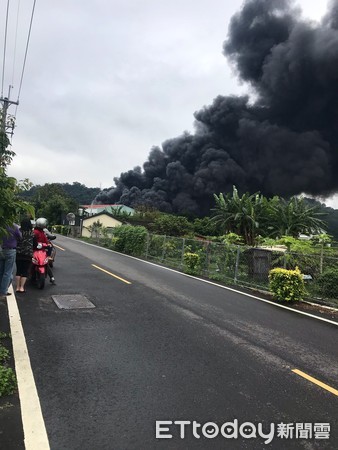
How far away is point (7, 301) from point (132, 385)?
4.35 m

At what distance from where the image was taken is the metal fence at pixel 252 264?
371 inches

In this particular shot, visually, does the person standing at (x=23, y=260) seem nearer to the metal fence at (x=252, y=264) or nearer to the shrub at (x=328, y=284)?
the metal fence at (x=252, y=264)

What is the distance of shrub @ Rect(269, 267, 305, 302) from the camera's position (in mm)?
9164

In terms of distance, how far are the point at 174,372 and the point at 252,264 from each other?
25.8ft

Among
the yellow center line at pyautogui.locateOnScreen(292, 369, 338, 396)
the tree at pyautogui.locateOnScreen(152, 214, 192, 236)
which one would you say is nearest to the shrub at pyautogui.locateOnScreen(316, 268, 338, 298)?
the yellow center line at pyautogui.locateOnScreen(292, 369, 338, 396)

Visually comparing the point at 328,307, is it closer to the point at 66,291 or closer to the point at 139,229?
the point at 66,291

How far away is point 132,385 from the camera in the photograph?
A: 12.7 feet

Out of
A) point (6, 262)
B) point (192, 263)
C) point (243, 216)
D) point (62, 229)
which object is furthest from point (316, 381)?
point (62, 229)

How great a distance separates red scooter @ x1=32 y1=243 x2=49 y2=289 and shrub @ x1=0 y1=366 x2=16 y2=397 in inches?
191

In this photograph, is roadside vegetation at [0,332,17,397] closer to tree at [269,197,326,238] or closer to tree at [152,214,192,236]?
tree at [269,197,326,238]

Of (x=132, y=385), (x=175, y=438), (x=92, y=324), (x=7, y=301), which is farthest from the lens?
(x=7, y=301)

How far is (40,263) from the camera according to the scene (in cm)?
860

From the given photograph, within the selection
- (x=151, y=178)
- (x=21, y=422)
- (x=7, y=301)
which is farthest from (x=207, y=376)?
(x=151, y=178)

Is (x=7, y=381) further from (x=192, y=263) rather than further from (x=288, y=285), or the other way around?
(x=192, y=263)
